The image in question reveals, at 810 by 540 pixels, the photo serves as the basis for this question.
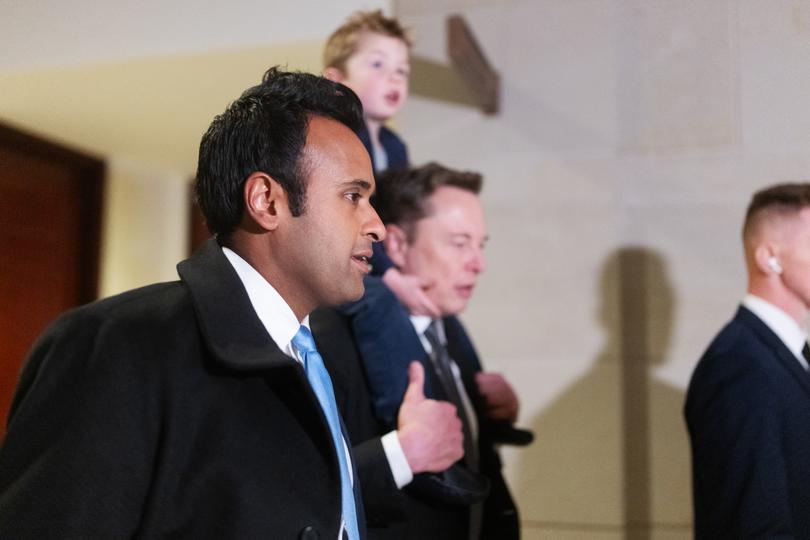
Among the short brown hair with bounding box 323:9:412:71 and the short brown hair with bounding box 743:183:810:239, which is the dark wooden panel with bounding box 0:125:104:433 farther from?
the short brown hair with bounding box 743:183:810:239

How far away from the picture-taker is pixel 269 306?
1099 mm

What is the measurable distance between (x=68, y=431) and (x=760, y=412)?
4.19ft

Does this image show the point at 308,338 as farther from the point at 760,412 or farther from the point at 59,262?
the point at 59,262

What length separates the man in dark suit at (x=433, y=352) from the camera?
157 centimetres

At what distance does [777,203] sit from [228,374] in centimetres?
136

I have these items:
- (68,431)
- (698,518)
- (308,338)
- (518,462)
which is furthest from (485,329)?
(68,431)

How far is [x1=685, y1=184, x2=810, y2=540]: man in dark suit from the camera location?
1.56 meters

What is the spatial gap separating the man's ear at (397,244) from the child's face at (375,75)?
1.23 ft

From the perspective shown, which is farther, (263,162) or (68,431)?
(263,162)

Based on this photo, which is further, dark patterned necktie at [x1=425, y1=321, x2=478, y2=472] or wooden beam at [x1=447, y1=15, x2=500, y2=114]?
wooden beam at [x1=447, y1=15, x2=500, y2=114]

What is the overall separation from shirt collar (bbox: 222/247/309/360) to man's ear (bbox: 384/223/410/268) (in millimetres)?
746

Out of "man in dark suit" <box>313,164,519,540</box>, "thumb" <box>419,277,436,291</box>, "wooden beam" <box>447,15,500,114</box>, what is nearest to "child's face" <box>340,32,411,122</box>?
"man in dark suit" <box>313,164,519,540</box>

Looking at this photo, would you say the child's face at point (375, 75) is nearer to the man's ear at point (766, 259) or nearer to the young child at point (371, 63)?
the young child at point (371, 63)

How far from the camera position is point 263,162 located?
110cm
